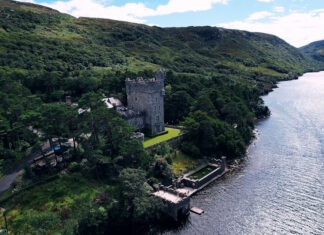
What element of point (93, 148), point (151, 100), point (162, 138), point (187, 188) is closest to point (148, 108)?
point (151, 100)

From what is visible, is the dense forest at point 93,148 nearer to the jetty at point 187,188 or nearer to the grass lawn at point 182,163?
the grass lawn at point 182,163

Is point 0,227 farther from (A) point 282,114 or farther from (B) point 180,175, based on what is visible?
(A) point 282,114

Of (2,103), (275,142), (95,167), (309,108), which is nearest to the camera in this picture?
(95,167)

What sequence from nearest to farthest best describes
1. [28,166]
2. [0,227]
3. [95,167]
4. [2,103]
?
[0,227] < [28,166] < [95,167] < [2,103]

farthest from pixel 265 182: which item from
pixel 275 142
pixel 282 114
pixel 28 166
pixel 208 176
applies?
pixel 282 114

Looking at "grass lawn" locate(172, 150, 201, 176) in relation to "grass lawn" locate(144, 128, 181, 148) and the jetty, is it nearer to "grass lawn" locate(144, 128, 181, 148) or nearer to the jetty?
the jetty

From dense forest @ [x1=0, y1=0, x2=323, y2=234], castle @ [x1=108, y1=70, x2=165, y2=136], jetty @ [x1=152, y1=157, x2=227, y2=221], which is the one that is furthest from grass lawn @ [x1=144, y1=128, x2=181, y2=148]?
jetty @ [x1=152, y1=157, x2=227, y2=221]

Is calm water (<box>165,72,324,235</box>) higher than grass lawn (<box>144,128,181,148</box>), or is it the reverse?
grass lawn (<box>144,128,181,148</box>)

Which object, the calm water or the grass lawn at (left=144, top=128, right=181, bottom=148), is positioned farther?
the grass lawn at (left=144, top=128, right=181, bottom=148)

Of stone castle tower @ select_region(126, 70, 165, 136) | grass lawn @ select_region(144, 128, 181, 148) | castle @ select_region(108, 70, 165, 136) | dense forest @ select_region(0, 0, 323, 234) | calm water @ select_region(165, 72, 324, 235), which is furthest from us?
stone castle tower @ select_region(126, 70, 165, 136)

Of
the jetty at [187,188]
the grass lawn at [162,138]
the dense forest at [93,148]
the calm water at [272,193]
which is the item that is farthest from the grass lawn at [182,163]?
the calm water at [272,193]
